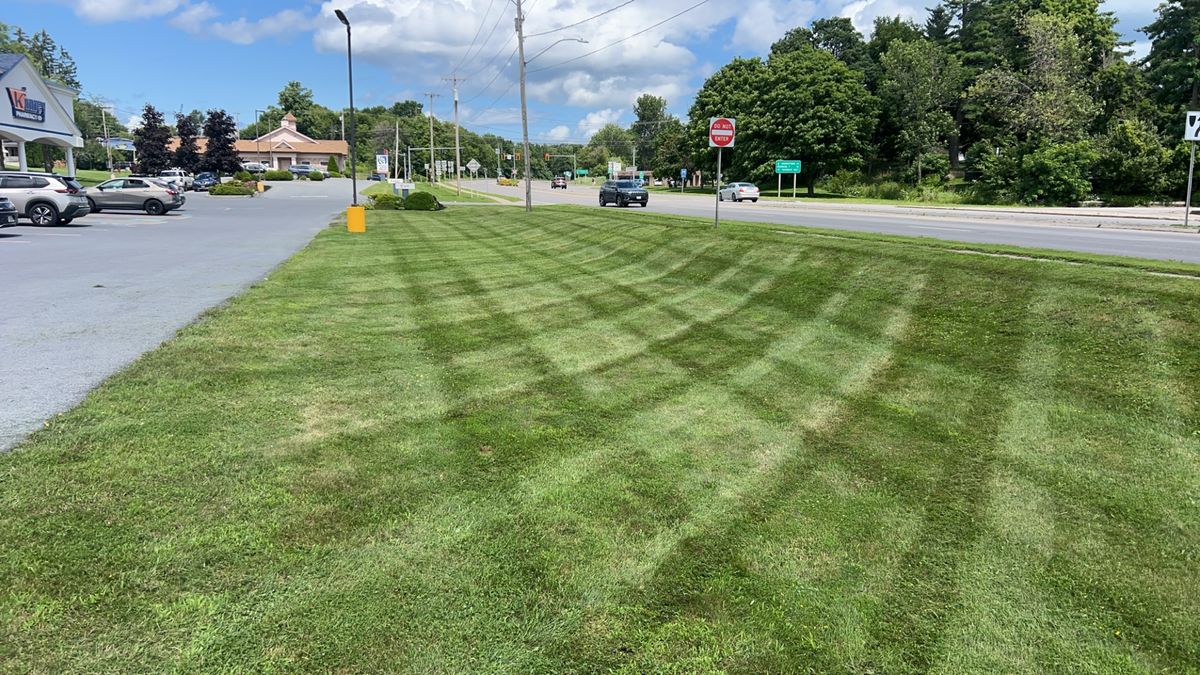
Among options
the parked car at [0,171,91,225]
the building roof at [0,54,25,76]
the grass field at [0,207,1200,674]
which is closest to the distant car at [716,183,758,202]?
the parked car at [0,171,91,225]

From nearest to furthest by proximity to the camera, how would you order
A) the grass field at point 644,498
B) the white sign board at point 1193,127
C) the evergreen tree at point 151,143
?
the grass field at point 644,498, the white sign board at point 1193,127, the evergreen tree at point 151,143

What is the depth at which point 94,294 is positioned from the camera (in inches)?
389

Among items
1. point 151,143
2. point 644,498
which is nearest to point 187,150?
point 151,143

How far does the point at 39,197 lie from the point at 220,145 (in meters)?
62.3

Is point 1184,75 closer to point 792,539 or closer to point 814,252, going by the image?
point 814,252

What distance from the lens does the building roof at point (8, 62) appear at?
38344 mm

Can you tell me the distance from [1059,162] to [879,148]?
2577cm

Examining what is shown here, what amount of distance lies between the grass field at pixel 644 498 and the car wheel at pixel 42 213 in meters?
20.7

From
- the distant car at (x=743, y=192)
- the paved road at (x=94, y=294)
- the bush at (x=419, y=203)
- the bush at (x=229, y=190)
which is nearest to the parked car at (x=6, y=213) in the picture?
the paved road at (x=94, y=294)

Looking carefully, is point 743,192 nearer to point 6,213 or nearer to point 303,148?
point 6,213

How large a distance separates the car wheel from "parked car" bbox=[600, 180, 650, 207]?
2597 centimetres

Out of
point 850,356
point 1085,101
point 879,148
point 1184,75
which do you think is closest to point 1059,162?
point 1085,101

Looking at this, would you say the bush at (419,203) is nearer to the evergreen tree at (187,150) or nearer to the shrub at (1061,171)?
the shrub at (1061,171)

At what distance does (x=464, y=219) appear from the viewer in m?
28.8
